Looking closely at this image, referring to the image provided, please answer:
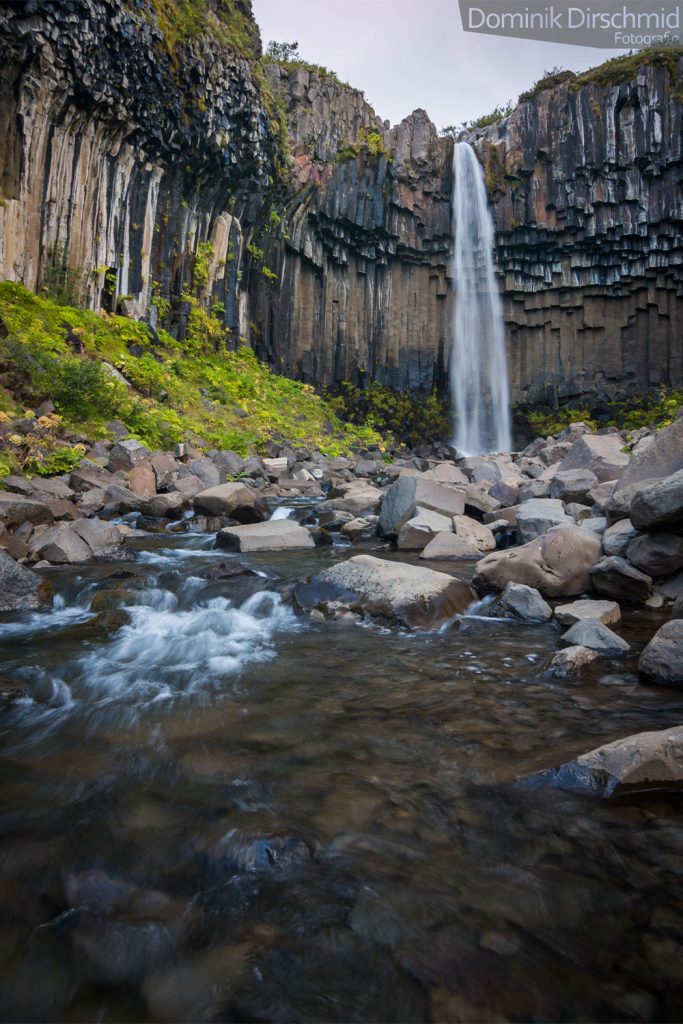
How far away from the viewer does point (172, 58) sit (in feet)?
50.9

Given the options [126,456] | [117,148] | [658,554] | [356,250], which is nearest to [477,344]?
[356,250]

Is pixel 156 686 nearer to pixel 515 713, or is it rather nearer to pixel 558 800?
pixel 515 713

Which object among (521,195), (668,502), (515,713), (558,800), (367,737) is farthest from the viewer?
(521,195)

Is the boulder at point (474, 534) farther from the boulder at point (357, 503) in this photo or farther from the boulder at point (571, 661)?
the boulder at point (571, 661)

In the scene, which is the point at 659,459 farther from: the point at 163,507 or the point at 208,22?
the point at 208,22

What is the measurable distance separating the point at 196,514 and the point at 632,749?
8.19m

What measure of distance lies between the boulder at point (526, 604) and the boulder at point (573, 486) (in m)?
4.02

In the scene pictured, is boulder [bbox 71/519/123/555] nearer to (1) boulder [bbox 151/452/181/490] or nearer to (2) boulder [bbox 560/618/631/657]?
(1) boulder [bbox 151/452/181/490]

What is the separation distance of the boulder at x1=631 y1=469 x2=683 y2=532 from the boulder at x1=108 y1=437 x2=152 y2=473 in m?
8.75

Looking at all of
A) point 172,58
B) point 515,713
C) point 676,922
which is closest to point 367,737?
point 515,713

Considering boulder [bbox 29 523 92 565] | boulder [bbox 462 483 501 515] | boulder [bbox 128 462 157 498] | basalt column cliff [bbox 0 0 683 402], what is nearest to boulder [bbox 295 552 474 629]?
boulder [bbox 29 523 92 565]

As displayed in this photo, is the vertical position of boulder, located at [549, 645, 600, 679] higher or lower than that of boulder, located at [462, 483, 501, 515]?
lower

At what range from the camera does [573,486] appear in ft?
26.6

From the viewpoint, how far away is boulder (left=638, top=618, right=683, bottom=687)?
3014mm
